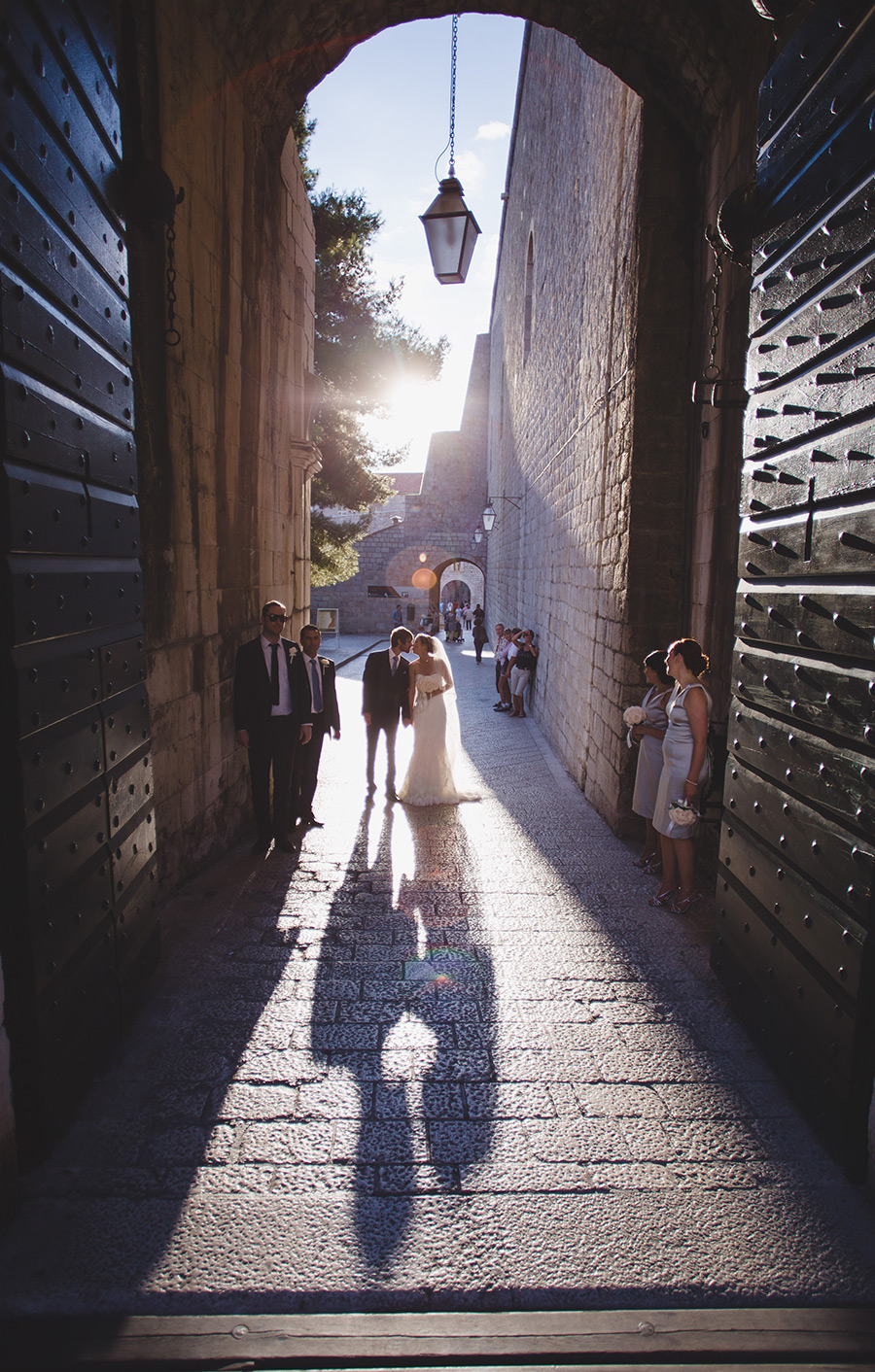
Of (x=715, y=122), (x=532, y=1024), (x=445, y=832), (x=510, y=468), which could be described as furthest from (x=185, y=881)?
(x=510, y=468)

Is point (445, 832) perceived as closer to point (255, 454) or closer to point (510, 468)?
point (255, 454)

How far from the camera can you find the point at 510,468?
17.2 metres

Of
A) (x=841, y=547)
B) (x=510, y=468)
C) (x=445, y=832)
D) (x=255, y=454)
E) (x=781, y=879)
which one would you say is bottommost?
(x=445, y=832)

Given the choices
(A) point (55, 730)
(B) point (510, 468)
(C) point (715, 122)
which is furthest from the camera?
(B) point (510, 468)

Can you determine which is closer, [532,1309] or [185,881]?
[532,1309]

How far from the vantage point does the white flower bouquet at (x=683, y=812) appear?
3867 millimetres

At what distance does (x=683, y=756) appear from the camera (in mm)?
3961

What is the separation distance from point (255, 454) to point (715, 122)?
12.7 ft

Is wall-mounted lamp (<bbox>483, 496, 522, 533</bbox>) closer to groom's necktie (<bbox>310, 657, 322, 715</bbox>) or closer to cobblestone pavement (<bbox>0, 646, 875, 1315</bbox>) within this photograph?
groom's necktie (<bbox>310, 657, 322, 715</bbox>)

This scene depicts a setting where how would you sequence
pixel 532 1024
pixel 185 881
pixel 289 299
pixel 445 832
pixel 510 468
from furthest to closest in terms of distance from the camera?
pixel 510 468, pixel 289 299, pixel 445 832, pixel 185 881, pixel 532 1024

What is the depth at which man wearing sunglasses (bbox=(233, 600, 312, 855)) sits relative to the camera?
16.5 feet

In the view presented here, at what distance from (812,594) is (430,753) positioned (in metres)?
4.45

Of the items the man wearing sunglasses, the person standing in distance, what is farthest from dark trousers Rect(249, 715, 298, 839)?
the person standing in distance

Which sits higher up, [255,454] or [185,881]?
[255,454]
